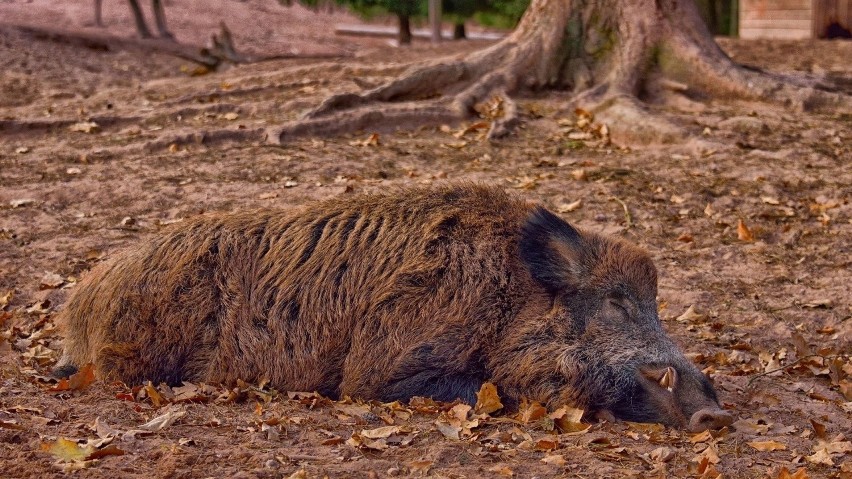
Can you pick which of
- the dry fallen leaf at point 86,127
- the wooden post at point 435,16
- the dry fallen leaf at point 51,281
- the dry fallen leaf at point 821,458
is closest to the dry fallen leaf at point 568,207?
the dry fallen leaf at point 51,281

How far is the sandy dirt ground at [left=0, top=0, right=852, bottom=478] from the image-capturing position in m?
4.43

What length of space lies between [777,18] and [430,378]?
61.6ft

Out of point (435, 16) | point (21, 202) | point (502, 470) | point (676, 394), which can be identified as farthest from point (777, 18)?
point (502, 470)

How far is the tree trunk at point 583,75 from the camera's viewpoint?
436 inches

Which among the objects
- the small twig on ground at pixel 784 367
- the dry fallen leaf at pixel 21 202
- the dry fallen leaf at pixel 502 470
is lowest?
the small twig on ground at pixel 784 367

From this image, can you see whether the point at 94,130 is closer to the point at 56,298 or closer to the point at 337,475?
the point at 56,298

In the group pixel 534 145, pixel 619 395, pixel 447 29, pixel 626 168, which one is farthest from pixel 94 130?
pixel 447 29

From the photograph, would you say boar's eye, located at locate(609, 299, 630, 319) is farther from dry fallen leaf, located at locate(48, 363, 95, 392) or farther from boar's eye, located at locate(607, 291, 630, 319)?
dry fallen leaf, located at locate(48, 363, 95, 392)

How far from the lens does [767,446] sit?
478 centimetres

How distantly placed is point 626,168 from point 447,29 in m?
22.5

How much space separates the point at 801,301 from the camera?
23.6 feet

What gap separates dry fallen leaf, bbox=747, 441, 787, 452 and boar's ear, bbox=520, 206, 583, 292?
1.16 meters

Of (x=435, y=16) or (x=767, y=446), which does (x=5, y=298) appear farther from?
(x=435, y=16)

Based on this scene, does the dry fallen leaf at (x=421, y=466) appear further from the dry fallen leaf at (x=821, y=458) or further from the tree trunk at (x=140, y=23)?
the tree trunk at (x=140, y=23)
